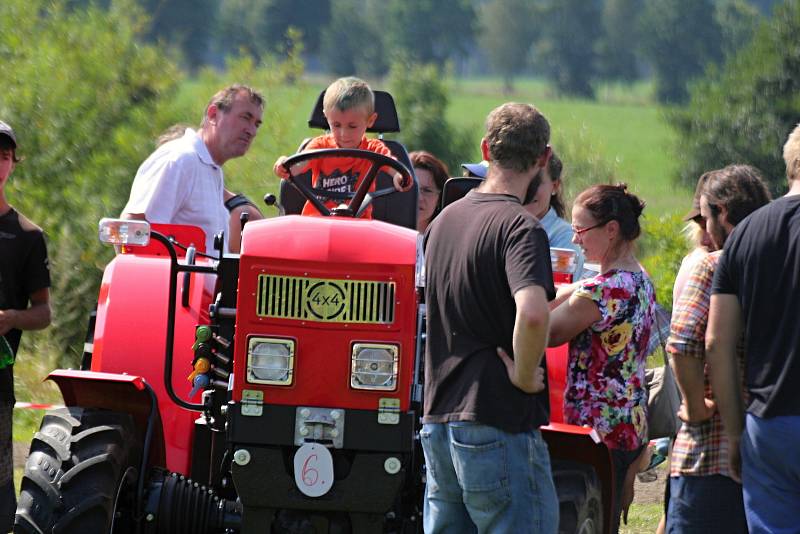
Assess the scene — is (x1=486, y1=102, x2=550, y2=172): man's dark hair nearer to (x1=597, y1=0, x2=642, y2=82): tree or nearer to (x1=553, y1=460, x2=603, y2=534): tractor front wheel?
(x1=553, y1=460, x2=603, y2=534): tractor front wheel

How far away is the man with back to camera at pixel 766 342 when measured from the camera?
3988 mm

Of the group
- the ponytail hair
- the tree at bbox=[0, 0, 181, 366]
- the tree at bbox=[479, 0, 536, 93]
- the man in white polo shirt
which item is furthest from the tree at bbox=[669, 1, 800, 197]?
the tree at bbox=[479, 0, 536, 93]

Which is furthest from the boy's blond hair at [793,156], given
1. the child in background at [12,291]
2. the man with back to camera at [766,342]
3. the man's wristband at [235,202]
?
the man's wristband at [235,202]

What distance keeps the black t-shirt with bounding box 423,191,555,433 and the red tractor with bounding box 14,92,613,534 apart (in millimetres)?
490

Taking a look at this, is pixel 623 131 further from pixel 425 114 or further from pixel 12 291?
pixel 12 291

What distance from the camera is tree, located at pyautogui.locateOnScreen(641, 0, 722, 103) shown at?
331 feet

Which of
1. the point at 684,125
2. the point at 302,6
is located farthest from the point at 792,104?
the point at 302,6

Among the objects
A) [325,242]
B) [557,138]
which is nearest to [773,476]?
[325,242]

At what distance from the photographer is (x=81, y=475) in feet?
15.6

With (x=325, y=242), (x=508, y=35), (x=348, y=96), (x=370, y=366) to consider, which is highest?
(x=508, y=35)

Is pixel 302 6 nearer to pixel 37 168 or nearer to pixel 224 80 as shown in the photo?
pixel 224 80

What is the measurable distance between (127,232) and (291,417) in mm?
946

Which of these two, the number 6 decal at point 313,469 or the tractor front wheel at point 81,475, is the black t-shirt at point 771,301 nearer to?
the number 6 decal at point 313,469

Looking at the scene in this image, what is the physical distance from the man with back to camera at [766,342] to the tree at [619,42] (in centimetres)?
10729
